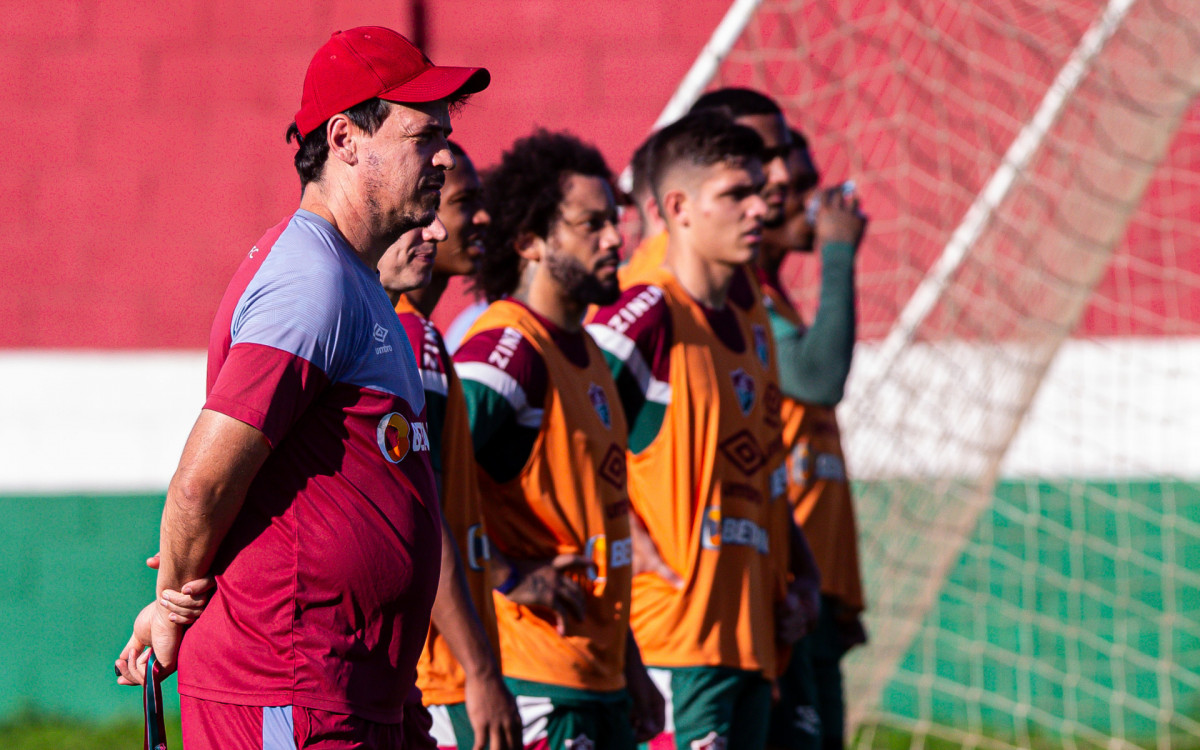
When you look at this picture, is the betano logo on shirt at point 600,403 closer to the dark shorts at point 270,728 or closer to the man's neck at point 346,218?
the man's neck at point 346,218

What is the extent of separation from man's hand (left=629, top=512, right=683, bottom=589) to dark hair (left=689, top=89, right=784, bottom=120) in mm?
1354

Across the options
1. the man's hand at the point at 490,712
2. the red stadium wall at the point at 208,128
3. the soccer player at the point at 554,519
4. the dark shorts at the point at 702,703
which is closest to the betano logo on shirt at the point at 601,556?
the soccer player at the point at 554,519

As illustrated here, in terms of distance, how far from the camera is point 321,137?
195 centimetres

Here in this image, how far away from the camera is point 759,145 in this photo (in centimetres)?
381

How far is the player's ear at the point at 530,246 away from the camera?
3270 millimetres

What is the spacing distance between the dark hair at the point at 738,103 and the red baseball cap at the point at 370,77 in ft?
7.47

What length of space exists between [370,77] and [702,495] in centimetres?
172

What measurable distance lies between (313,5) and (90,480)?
7.27ft

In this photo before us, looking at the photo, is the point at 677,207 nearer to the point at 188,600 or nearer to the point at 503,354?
the point at 503,354

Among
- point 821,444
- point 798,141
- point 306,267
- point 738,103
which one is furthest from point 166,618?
point 798,141

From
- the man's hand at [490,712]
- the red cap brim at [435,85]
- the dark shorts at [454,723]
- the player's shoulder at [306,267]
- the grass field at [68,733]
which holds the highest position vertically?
the red cap brim at [435,85]

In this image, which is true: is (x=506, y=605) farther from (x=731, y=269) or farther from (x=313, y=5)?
(x=313, y=5)

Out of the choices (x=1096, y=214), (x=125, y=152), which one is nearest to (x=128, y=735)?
(x=125, y=152)

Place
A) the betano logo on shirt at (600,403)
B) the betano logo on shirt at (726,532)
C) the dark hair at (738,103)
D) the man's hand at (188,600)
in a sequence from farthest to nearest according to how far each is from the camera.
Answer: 1. the dark hair at (738,103)
2. the betano logo on shirt at (726,532)
3. the betano logo on shirt at (600,403)
4. the man's hand at (188,600)
